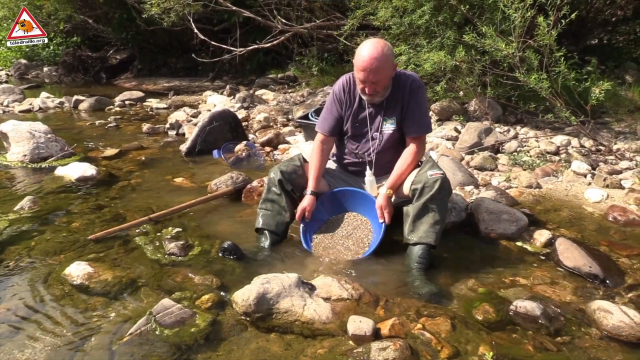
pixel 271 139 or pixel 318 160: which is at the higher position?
pixel 318 160

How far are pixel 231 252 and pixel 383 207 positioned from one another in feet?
3.45

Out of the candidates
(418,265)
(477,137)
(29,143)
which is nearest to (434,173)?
(418,265)

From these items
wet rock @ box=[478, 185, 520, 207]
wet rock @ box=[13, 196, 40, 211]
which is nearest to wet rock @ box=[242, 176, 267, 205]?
wet rock @ box=[13, 196, 40, 211]

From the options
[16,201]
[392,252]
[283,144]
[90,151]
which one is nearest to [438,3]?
[283,144]

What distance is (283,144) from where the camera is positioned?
21.4 feet

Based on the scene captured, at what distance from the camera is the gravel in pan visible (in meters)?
3.76

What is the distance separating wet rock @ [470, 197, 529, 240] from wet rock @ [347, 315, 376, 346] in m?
1.50

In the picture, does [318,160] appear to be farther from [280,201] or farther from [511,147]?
[511,147]

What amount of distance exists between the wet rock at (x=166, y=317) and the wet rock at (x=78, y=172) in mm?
2680

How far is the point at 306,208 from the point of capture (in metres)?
3.74

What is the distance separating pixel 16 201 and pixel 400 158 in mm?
3335

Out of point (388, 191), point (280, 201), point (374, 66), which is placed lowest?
point (280, 201)

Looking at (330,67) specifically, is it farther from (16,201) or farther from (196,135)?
(16,201)

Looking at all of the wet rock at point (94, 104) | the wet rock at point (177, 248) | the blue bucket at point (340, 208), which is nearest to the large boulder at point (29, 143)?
the wet rock at point (94, 104)
